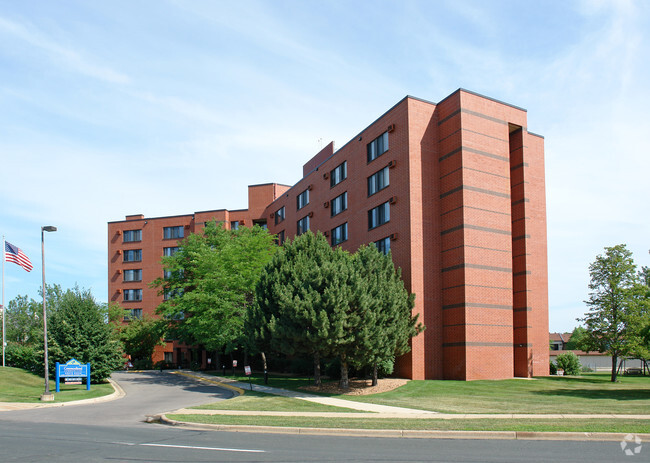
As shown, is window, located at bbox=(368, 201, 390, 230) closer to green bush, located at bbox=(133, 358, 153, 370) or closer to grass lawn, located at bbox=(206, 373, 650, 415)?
grass lawn, located at bbox=(206, 373, 650, 415)

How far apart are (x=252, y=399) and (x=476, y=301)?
14.6 meters

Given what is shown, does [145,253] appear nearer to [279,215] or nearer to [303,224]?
[279,215]

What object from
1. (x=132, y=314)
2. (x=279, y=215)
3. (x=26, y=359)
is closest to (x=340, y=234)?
(x=279, y=215)

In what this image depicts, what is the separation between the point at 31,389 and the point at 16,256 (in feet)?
26.8

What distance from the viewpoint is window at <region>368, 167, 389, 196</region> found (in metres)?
36.2

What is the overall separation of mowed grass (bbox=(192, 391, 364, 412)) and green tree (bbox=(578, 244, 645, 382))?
21540 millimetres

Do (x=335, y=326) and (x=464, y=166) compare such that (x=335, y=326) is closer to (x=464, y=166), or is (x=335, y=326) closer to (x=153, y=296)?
(x=464, y=166)

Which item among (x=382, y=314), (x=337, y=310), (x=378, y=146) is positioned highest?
(x=378, y=146)

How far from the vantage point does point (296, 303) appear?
26094mm

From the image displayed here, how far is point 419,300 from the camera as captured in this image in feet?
106

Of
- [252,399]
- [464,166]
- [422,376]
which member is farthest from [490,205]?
[252,399]

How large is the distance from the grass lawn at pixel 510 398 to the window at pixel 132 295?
48.0m

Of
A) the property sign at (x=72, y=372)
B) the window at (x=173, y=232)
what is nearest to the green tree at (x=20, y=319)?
the window at (x=173, y=232)

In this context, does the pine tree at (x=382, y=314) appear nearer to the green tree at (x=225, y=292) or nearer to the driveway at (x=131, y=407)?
Result: the driveway at (x=131, y=407)
